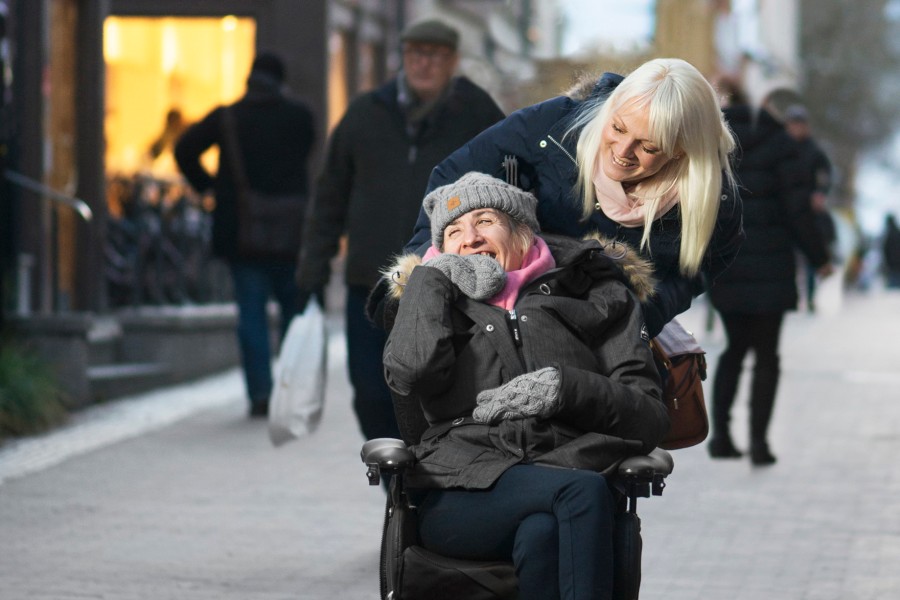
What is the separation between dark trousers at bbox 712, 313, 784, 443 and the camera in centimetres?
884

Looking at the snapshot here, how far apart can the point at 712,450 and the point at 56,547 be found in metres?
3.74

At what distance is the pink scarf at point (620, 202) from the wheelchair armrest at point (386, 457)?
829 millimetres

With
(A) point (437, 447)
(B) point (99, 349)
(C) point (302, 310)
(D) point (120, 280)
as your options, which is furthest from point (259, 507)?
(D) point (120, 280)

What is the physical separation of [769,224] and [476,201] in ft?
15.4

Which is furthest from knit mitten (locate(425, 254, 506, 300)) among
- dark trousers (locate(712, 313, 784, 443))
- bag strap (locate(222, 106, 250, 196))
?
bag strap (locate(222, 106, 250, 196))

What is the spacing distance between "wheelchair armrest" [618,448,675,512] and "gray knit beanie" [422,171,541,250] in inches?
26.2

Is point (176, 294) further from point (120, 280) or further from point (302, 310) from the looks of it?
point (302, 310)

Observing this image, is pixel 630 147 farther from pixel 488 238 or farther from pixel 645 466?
pixel 645 466

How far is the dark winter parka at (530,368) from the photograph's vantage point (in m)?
4.10

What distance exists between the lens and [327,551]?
6516 mm

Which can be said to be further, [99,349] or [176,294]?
[176,294]

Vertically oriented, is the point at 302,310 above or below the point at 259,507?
above

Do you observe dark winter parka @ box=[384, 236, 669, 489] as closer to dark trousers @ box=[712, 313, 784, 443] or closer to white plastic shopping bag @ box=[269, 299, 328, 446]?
white plastic shopping bag @ box=[269, 299, 328, 446]

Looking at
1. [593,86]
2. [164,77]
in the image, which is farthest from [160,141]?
[593,86]
